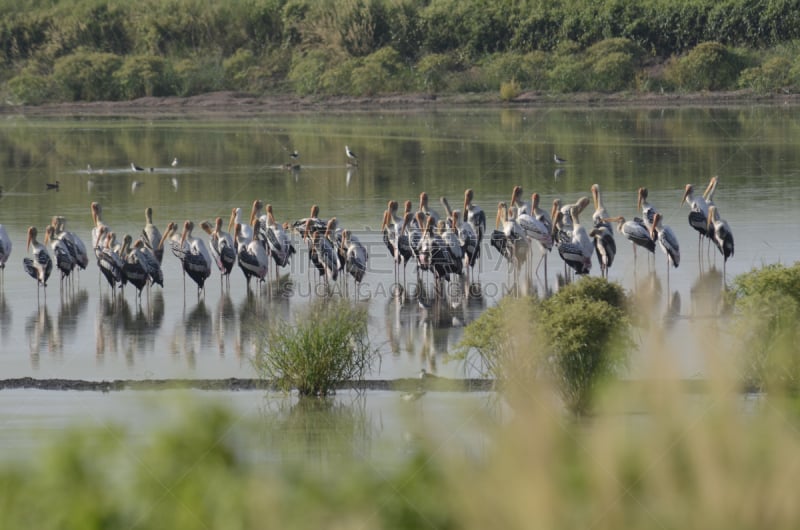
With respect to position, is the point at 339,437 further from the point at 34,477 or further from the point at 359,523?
the point at 359,523

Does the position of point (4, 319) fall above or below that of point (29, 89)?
below

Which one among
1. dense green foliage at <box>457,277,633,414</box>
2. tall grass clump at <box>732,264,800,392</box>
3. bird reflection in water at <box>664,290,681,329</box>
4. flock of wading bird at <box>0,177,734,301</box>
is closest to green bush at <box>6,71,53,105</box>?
flock of wading bird at <box>0,177,734,301</box>

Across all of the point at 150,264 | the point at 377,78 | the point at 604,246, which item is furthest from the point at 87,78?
the point at 604,246

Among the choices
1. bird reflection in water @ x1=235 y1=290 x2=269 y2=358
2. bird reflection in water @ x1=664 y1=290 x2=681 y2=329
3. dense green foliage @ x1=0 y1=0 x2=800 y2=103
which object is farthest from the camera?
dense green foliage @ x1=0 y1=0 x2=800 y2=103

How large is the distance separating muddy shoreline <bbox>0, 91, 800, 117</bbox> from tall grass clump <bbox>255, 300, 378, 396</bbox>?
144 ft

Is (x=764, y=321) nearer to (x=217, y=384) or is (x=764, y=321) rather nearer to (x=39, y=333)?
(x=217, y=384)

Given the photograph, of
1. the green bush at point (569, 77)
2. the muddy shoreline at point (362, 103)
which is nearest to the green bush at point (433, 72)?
the muddy shoreline at point (362, 103)

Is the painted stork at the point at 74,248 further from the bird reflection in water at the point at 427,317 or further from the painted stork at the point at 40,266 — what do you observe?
the bird reflection in water at the point at 427,317

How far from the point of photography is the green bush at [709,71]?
57.9 m

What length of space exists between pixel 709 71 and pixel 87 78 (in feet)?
91.5

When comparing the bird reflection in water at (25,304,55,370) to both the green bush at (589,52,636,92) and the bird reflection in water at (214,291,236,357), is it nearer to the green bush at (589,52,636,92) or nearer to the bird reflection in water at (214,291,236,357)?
the bird reflection in water at (214,291,236,357)

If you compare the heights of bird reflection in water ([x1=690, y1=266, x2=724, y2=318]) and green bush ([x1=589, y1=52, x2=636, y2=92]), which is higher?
green bush ([x1=589, y1=52, x2=636, y2=92])

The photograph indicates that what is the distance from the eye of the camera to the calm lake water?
46.6 ft

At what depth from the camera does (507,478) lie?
10.6 feet
